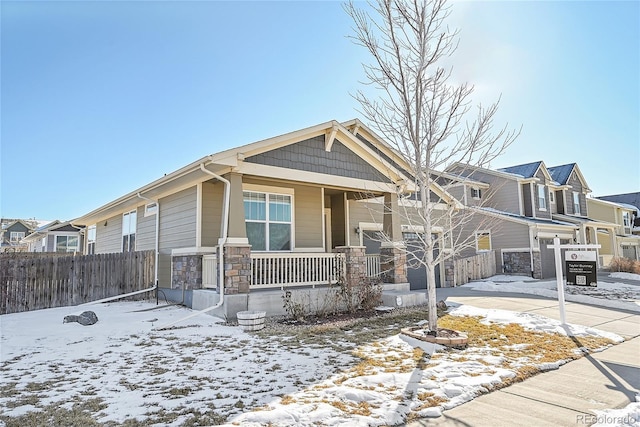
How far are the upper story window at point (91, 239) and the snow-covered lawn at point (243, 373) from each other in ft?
42.0

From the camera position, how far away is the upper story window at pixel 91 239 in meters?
19.5

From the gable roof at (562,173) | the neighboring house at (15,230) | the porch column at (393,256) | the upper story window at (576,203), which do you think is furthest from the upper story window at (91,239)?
the upper story window at (576,203)

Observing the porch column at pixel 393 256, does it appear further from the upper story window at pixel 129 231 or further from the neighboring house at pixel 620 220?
the neighboring house at pixel 620 220

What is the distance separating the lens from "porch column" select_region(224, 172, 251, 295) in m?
8.09

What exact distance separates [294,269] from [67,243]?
24.5 m

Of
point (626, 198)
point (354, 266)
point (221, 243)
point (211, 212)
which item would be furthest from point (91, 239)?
point (626, 198)

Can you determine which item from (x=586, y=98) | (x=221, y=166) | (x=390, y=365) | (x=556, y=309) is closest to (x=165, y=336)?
(x=221, y=166)

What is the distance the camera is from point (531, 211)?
901 inches

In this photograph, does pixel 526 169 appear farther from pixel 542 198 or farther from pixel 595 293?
pixel 595 293

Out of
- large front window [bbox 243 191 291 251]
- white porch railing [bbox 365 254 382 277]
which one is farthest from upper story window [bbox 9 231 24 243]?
white porch railing [bbox 365 254 382 277]

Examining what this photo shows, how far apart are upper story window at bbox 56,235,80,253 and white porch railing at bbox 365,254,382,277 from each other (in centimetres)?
2409

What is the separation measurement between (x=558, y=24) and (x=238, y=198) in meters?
8.80

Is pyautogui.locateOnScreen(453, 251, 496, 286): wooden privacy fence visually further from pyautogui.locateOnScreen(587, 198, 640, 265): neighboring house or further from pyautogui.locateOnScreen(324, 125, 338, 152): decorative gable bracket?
pyautogui.locateOnScreen(587, 198, 640, 265): neighboring house

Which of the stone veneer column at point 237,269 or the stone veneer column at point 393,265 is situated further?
the stone veneer column at point 393,265
